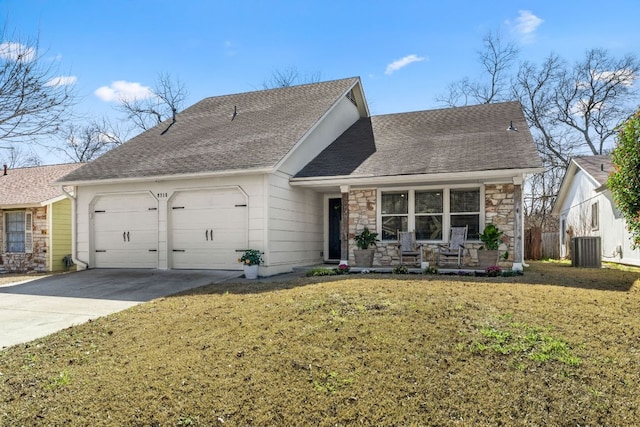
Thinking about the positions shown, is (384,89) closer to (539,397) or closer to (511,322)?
(511,322)

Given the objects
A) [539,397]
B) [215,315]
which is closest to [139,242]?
[215,315]

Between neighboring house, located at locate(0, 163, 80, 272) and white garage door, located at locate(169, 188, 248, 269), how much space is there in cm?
632

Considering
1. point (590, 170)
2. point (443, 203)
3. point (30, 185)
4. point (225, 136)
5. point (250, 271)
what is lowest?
point (250, 271)

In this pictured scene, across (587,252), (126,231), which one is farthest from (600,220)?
(126,231)

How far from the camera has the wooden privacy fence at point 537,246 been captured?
16125 millimetres

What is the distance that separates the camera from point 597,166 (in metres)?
15.0

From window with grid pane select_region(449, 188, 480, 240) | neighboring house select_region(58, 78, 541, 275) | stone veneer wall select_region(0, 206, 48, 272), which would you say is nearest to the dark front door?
neighboring house select_region(58, 78, 541, 275)

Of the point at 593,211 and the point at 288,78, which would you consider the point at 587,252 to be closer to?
the point at 593,211

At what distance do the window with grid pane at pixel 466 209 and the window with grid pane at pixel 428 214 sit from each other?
304mm

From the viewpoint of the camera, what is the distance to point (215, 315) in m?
5.75

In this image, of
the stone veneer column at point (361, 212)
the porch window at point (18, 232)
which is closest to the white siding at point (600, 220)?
the stone veneer column at point (361, 212)

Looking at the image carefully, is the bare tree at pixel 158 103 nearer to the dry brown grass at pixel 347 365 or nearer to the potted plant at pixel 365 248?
the potted plant at pixel 365 248

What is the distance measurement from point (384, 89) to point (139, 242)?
15.6 metres

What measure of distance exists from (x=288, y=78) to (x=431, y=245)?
20289 millimetres
